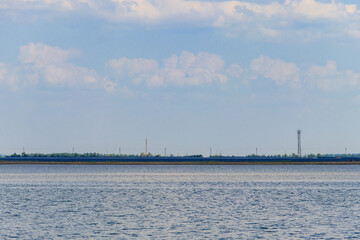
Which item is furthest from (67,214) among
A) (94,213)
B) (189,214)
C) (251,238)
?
(251,238)

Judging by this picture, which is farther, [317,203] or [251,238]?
[317,203]

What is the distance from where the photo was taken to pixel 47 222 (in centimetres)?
5456

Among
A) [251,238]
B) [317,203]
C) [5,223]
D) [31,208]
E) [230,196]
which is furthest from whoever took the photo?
[230,196]

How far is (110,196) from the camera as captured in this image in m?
84.1

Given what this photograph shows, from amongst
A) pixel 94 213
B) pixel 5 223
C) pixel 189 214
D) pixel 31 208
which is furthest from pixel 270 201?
pixel 5 223

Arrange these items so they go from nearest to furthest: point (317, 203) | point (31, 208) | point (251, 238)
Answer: point (251, 238)
point (31, 208)
point (317, 203)

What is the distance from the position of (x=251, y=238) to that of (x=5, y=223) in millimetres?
22388

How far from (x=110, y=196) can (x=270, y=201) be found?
897 inches

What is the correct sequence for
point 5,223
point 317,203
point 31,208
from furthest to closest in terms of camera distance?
point 317,203 → point 31,208 → point 5,223

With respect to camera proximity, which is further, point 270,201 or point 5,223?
point 270,201

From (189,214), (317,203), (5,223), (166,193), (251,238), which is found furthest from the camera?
(166,193)

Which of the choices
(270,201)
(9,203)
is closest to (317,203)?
(270,201)

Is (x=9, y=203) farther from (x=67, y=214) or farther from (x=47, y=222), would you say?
(x=47, y=222)

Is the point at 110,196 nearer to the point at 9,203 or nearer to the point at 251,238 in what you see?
the point at 9,203
